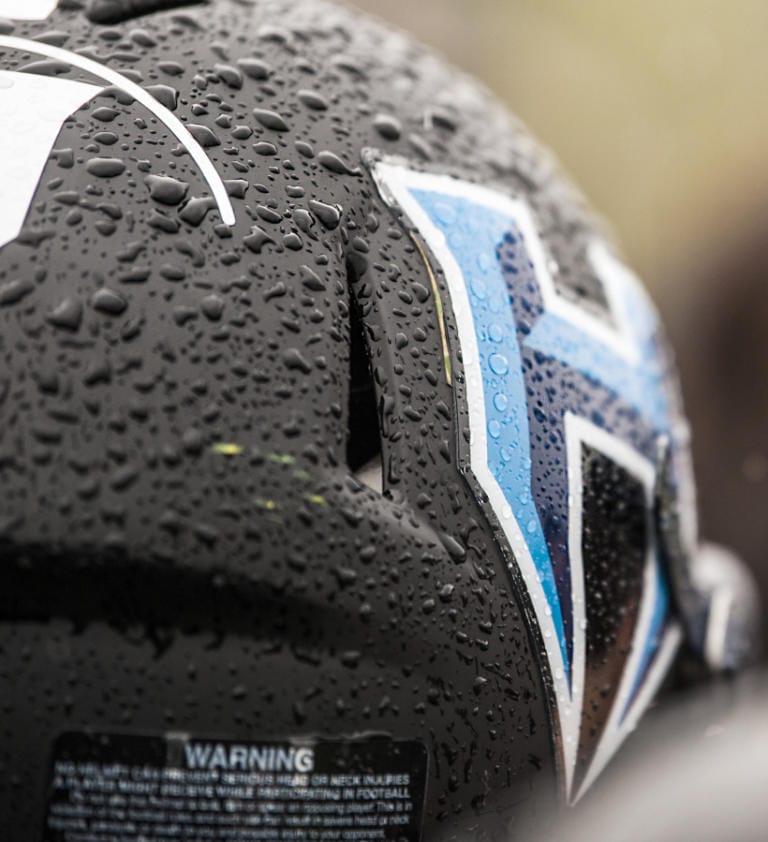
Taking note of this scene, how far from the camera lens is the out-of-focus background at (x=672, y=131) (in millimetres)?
2879

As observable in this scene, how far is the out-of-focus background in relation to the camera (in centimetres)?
288

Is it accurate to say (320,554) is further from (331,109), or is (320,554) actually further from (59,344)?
(331,109)

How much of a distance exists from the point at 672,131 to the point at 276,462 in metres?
3.27

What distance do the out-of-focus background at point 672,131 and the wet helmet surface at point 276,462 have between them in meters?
2.12

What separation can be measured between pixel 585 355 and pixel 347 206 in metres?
0.24

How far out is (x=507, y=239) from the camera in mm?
783

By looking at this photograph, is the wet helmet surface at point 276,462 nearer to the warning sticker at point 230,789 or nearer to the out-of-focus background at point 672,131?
the warning sticker at point 230,789

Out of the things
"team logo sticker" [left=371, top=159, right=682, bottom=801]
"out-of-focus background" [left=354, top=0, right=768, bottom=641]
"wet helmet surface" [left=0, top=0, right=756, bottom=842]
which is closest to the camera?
"wet helmet surface" [left=0, top=0, right=756, bottom=842]

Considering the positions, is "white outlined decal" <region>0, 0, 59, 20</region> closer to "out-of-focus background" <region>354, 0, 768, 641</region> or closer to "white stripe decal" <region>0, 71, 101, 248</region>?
"white stripe decal" <region>0, 71, 101, 248</region>

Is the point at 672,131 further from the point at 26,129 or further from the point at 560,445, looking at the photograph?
the point at 26,129

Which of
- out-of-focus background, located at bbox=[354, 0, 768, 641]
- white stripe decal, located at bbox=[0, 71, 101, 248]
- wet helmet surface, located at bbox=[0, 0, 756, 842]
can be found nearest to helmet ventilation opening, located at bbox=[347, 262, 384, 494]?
wet helmet surface, located at bbox=[0, 0, 756, 842]

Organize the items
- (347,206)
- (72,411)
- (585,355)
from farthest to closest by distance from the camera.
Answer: (585,355) < (347,206) < (72,411)

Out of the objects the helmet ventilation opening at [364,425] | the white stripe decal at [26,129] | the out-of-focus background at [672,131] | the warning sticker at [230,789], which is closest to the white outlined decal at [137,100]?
the white stripe decal at [26,129]

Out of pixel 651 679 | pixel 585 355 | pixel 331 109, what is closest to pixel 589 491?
pixel 585 355
